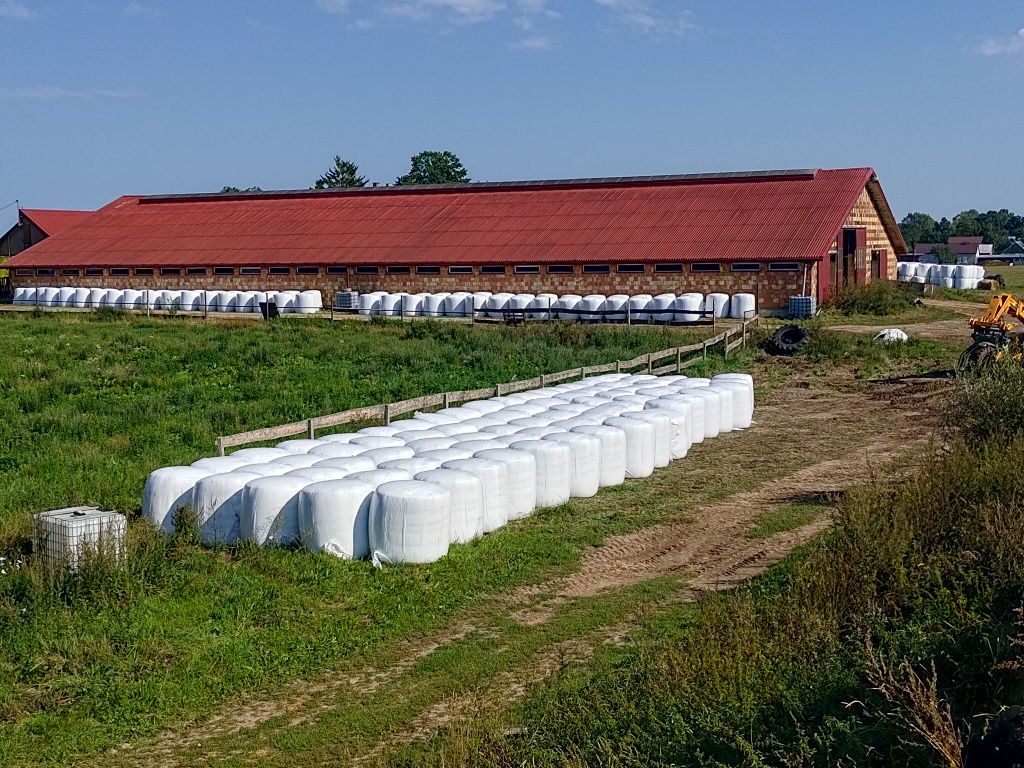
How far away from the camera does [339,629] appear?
1060 cm

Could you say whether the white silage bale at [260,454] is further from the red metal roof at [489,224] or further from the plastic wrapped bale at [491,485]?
the red metal roof at [489,224]

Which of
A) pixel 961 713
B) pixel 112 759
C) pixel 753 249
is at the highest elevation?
pixel 753 249

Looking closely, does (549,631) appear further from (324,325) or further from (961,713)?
(324,325)

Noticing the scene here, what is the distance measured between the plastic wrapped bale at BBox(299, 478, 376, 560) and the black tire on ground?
67.5ft

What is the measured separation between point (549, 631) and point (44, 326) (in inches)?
1341

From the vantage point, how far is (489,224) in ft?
161

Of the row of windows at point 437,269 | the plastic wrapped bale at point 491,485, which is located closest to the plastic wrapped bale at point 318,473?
the plastic wrapped bale at point 491,485

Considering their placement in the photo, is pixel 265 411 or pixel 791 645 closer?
pixel 791 645

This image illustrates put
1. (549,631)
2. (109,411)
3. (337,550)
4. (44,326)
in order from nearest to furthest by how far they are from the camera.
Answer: (549,631)
(337,550)
(109,411)
(44,326)

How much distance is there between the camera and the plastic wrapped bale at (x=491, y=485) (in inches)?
545

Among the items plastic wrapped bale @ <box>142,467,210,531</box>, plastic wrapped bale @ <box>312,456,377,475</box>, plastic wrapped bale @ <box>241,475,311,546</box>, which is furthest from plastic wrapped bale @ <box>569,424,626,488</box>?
plastic wrapped bale @ <box>142,467,210,531</box>

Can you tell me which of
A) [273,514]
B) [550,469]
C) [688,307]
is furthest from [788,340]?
[273,514]

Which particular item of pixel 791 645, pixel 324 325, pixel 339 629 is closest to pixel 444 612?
pixel 339 629

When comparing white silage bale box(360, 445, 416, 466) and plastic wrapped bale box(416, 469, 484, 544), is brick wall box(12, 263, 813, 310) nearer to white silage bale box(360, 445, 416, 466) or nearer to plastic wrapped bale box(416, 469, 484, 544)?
white silage bale box(360, 445, 416, 466)
